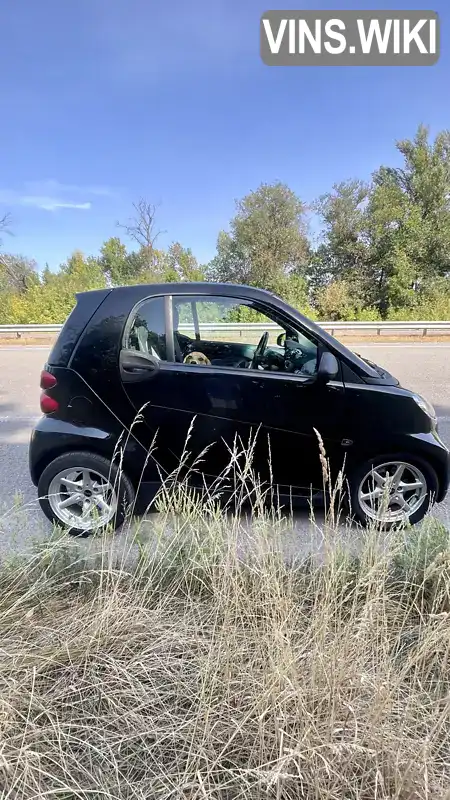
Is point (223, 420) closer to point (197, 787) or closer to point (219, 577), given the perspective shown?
point (219, 577)

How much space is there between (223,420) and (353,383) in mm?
931

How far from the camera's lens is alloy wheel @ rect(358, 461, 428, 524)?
9.19 ft

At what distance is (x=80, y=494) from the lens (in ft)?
9.48

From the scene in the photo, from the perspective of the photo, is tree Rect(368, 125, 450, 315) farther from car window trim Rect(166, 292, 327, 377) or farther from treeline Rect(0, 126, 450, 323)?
car window trim Rect(166, 292, 327, 377)

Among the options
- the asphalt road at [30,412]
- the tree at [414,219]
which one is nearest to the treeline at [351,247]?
the tree at [414,219]

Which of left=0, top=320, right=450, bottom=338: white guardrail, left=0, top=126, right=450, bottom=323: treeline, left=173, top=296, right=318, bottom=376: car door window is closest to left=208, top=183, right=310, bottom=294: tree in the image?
left=0, top=126, right=450, bottom=323: treeline

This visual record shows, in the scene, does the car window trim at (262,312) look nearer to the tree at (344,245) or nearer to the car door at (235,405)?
the car door at (235,405)

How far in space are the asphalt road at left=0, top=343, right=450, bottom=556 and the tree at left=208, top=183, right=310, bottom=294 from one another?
45.9 ft

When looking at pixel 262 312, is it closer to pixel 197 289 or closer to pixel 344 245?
pixel 197 289

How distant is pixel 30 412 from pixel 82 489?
12.6 ft

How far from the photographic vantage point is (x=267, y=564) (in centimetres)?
180

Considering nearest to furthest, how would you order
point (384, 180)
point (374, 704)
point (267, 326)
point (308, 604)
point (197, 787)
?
point (197, 787)
point (374, 704)
point (308, 604)
point (267, 326)
point (384, 180)

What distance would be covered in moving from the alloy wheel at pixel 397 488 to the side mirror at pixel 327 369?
2.45 ft

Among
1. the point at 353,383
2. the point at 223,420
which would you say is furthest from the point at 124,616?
the point at 353,383
